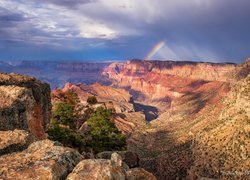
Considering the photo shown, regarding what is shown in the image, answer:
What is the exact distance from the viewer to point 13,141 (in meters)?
24.8

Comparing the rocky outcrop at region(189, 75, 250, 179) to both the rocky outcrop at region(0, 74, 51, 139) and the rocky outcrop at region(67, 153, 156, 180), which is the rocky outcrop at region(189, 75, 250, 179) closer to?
the rocky outcrop at region(0, 74, 51, 139)

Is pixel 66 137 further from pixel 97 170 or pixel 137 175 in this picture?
pixel 97 170

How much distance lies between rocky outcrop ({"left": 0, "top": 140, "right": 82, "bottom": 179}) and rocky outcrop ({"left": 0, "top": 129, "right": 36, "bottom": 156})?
2799mm

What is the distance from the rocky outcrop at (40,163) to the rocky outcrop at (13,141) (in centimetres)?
280

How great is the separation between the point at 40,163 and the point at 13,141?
6.80m

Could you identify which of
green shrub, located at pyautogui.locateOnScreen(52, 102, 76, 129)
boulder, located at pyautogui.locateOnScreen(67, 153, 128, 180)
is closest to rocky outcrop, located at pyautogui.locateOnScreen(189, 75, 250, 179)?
green shrub, located at pyautogui.locateOnScreen(52, 102, 76, 129)

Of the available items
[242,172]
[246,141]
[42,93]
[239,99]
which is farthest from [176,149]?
[42,93]

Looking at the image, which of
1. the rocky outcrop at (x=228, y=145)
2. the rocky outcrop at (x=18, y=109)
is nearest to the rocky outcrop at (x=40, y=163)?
the rocky outcrop at (x=18, y=109)

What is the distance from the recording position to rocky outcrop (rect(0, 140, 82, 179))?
58.4 feet

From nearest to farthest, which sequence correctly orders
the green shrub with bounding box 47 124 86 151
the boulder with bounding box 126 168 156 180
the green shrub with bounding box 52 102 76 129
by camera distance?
1. the boulder with bounding box 126 168 156 180
2. the green shrub with bounding box 47 124 86 151
3. the green shrub with bounding box 52 102 76 129

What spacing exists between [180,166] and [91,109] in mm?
61102

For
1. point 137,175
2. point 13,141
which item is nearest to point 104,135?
point 137,175

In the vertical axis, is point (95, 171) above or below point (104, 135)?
above

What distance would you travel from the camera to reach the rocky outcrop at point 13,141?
23.8 meters
